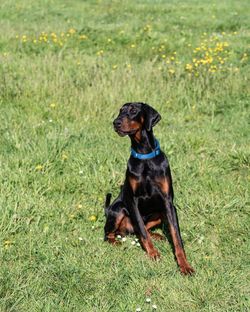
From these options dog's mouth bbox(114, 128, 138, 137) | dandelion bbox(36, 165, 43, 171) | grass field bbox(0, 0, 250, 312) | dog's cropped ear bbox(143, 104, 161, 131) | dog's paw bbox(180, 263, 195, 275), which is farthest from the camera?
dandelion bbox(36, 165, 43, 171)

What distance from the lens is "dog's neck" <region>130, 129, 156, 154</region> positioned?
4012 mm

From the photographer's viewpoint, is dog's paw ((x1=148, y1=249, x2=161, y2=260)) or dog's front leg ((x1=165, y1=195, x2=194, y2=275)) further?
dog's paw ((x1=148, y1=249, x2=161, y2=260))

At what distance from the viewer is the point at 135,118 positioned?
3.91 m

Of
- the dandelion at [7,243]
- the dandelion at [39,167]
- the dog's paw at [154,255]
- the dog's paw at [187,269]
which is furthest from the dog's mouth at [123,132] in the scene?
the dandelion at [39,167]

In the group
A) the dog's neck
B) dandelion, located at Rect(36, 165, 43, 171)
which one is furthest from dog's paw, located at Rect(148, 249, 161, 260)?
dandelion, located at Rect(36, 165, 43, 171)

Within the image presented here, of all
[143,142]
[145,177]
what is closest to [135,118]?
[143,142]

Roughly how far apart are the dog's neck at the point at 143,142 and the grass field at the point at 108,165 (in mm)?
794

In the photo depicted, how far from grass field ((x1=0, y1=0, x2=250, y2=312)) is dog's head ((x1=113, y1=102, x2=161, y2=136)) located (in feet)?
3.19

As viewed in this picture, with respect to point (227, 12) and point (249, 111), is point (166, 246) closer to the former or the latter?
point (249, 111)

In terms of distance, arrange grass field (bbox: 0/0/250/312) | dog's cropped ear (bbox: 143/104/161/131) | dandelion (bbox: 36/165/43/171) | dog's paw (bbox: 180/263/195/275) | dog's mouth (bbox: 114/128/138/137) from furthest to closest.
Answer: dandelion (bbox: 36/165/43/171), dog's cropped ear (bbox: 143/104/161/131), dog's mouth (bbox: 114/128/138/137), dog's paw (bbox: 180/263/195/275), grass field (bbox: 0/0/250/312)

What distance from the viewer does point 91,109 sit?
6820 mm

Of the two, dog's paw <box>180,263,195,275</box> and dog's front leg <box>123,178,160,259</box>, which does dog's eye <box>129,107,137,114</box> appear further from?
dog's paw <box>180,263,195,275</box>

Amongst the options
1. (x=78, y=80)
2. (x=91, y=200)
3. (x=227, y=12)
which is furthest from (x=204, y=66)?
(x=227, y=12)

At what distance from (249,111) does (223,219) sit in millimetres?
2897
